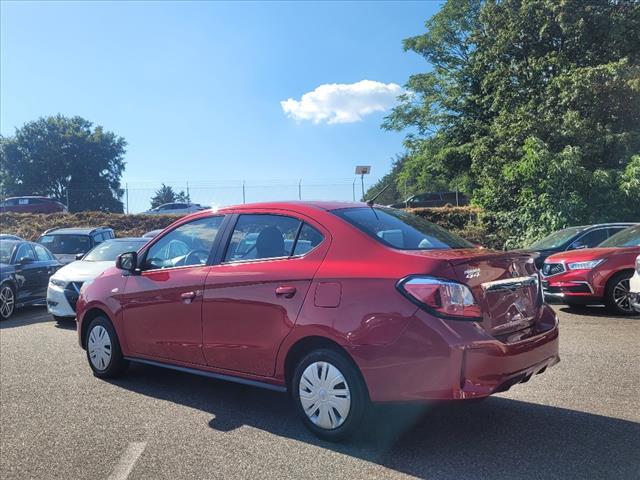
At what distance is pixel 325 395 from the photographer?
404cm

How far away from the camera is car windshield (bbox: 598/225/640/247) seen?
30.5 ft

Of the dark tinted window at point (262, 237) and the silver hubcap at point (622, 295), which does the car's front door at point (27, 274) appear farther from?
the silver hubcap at point (622, 295)

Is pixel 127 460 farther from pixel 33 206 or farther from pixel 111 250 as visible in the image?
pixel 33 206

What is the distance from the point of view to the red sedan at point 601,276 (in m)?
9.12

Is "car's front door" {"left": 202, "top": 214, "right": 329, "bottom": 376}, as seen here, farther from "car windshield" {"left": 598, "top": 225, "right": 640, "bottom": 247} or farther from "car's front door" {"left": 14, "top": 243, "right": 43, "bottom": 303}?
"car's front door" {"left": 14, "top": 243, "right": 43, "bottom": 303}

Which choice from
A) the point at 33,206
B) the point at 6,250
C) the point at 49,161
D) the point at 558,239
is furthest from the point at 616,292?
the point at 49,161

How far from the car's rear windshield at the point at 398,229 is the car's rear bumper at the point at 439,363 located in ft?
2.41

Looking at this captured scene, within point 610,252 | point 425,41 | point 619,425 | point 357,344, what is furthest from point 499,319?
point 425,41

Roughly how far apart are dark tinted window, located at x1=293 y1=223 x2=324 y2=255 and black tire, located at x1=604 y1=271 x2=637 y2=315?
6.74 m

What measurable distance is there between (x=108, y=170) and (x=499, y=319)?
56463 mm

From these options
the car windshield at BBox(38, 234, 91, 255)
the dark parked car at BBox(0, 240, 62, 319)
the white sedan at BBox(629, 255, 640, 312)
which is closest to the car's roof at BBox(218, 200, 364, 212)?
the white sedan at BBox(629, 255, 640, 312)

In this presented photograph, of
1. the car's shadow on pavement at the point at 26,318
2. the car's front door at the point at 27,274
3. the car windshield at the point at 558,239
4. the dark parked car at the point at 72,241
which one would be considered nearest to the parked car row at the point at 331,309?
the car's shadow on pavement at the point at 26,318

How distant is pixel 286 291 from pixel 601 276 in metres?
Result: 6.88

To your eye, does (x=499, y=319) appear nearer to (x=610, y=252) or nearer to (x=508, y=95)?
(x=610, y=252)
